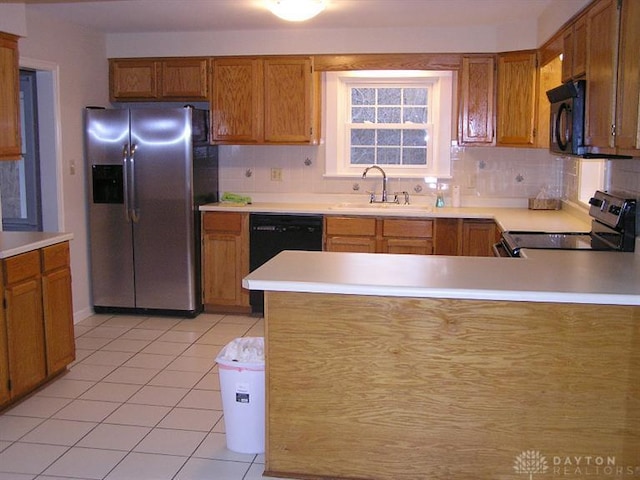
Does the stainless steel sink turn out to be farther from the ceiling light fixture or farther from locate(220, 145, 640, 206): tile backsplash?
the ceiling light fixture

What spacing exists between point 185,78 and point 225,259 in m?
1.51

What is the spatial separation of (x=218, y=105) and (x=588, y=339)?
384 centimetres

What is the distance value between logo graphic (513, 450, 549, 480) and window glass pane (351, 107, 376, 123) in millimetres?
3710

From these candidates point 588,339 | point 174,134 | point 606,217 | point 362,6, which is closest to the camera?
point 588,339

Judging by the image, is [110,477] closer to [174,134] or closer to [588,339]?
[588,339]

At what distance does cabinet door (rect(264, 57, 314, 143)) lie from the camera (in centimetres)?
551

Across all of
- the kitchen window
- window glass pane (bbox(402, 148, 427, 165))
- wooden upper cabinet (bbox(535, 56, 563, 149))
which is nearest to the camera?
wooden upper cabinet (bbox(535, 56, 563, 149))

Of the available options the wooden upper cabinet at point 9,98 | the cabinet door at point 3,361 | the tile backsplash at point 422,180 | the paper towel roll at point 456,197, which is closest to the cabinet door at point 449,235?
the paper towel roll at point 456,197

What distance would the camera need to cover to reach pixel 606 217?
12.3 feet

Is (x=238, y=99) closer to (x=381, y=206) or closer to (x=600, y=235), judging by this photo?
(x=381, y=206)

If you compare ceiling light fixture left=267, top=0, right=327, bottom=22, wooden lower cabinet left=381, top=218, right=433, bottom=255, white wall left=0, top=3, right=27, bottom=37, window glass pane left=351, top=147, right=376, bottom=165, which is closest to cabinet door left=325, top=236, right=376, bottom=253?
wooden lower cabinet left=381, top=218, right=433, bottom=255

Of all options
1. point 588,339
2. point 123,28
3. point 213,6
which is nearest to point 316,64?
point 213,6

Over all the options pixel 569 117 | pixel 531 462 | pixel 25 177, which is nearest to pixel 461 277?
pixel 531 462

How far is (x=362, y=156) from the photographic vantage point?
235 inches
